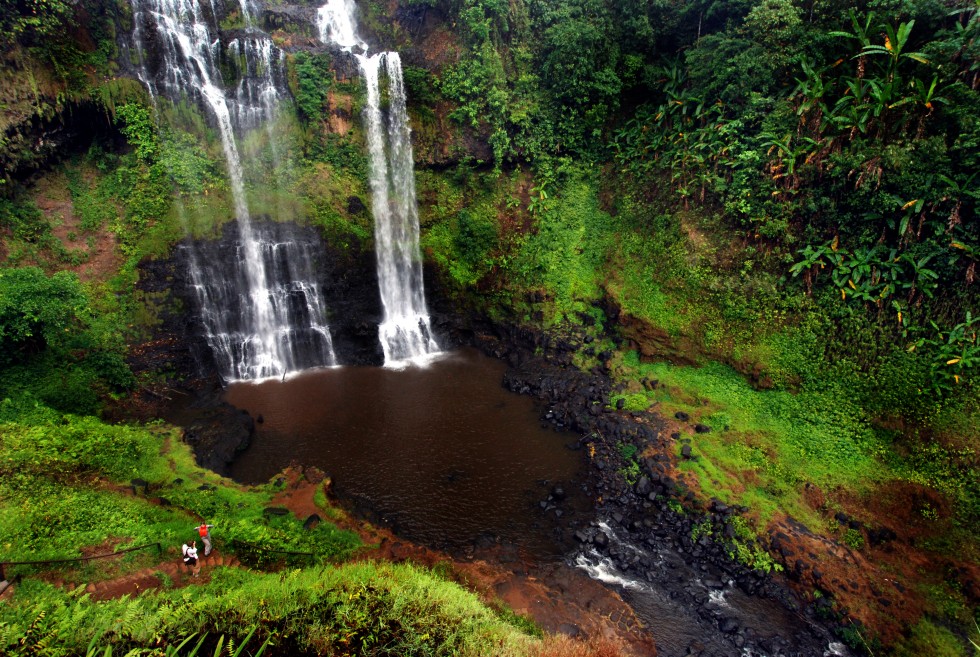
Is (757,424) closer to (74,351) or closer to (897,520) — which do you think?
(897,520)

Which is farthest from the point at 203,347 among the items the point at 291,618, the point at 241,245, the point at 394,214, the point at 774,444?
the point at 774,444

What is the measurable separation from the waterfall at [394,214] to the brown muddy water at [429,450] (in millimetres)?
1975

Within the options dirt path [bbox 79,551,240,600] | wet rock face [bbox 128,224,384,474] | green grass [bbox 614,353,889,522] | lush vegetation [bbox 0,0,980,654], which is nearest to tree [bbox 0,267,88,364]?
lush vegetation [bbox 0,0,980,654]

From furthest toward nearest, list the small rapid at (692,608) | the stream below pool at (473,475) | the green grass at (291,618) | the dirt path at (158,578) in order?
1. the stream below pool at (473,475)
2. the small rapid at (692,608)
3. the dirt path at (158,578)
4. the green grass at (291,618)

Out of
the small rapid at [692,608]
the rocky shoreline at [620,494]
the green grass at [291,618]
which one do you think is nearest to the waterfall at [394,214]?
the rocky shoreline at [620,494]

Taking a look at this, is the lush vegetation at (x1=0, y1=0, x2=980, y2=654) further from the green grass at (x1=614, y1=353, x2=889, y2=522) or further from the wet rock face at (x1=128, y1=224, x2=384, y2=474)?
the wet rock face at (x1=128, y1=224, x2=384, y2=474)

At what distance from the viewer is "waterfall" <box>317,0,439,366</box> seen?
23.0 meters

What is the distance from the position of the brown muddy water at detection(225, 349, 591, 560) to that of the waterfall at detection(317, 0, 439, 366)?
6.48 feet

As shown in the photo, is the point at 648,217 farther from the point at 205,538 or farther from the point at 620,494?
the point at 205,538

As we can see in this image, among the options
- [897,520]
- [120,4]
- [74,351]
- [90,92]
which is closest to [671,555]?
[897,520]

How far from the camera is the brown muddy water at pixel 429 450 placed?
48.3 feet

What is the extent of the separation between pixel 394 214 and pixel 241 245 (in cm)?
688

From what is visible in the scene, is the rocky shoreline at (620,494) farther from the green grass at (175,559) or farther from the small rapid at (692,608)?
Answer: the green grass at (175,559)

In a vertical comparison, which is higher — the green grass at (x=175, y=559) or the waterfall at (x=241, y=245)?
the waterfall at (x=241, y=245)
